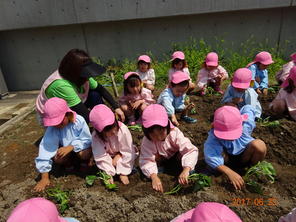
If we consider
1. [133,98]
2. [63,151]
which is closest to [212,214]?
[63,151]

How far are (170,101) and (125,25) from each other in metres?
3.85

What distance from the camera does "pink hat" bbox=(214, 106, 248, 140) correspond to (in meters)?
2.28

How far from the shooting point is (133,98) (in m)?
4.18

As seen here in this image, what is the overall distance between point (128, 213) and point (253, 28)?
20.3 ft

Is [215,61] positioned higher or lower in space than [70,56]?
lower

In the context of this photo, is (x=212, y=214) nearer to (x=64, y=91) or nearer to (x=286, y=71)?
(x=64, y=91)

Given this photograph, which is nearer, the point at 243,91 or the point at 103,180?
the point at 103,180

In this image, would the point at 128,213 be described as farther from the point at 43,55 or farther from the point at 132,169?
the point at 43,55

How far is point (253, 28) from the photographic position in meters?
6.54

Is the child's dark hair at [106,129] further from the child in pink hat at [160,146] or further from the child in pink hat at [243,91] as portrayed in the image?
the child in pink hat at [243,91]

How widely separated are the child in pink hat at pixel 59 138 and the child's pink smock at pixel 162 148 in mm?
725

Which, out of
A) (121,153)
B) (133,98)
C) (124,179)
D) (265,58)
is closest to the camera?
(124,179)

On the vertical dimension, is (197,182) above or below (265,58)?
below

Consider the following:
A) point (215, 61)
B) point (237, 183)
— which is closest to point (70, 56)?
point (237, 183)
